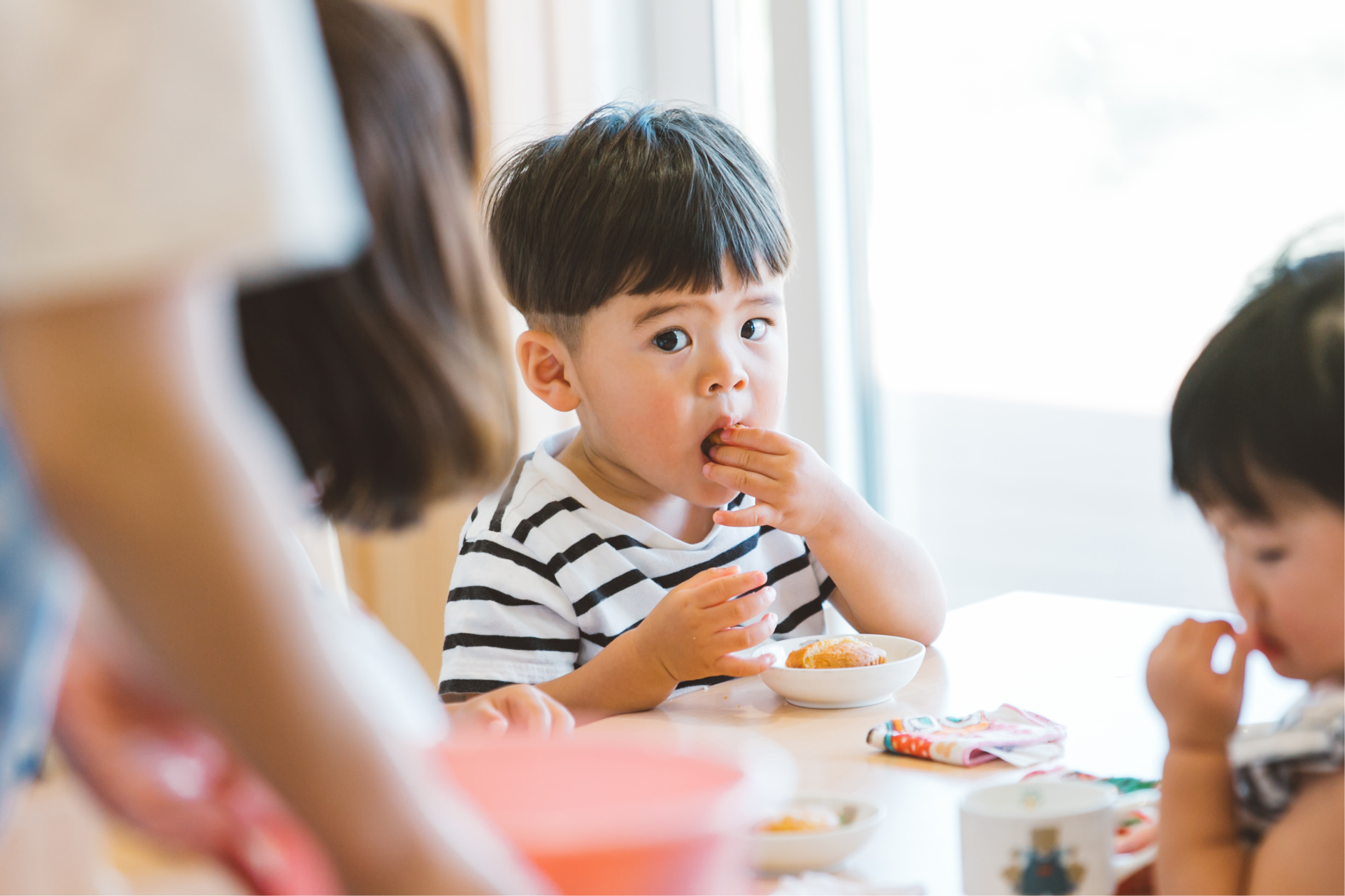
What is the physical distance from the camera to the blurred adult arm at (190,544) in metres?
0.36

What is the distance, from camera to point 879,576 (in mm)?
1436

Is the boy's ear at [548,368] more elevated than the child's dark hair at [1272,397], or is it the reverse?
the child's dark hair at [1272,397]

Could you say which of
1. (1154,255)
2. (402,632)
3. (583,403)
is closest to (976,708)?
(583,403)

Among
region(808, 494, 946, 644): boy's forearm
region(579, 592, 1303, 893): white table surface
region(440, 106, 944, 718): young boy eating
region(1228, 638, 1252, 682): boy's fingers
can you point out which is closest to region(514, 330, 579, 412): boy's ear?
region(440, 106, 944, 718): young boy eating

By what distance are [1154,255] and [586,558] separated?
3.91 ft

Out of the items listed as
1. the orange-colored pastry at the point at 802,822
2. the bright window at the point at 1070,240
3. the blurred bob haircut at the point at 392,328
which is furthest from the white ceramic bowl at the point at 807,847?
the bright window at the point at 1070,240

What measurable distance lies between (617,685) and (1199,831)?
62cm

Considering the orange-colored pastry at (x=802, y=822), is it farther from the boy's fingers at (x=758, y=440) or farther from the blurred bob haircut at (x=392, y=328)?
the boy's fingers at (x=758, y=440)


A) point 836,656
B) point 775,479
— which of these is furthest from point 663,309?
point 836,656

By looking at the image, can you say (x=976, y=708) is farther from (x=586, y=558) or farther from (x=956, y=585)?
(x=956, y=585)

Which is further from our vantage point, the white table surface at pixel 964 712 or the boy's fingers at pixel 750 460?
the boy's fingers at pixel 750 460

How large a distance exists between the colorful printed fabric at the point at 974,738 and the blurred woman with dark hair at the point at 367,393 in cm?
42

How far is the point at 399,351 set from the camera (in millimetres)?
637

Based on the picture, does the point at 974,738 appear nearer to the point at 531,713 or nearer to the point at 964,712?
the point at 964,712
